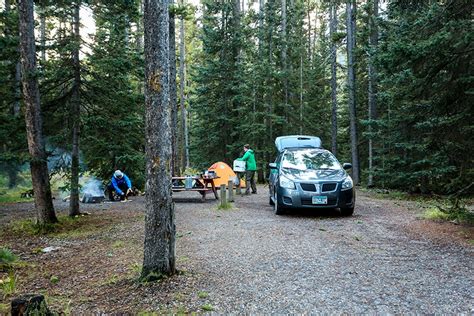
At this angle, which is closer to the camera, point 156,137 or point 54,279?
point 156,137

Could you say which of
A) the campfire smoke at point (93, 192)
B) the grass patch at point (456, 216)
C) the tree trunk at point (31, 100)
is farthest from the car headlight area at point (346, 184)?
the campfire smoke at point (93, 192)

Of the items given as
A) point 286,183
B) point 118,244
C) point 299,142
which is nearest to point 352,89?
point 299,142

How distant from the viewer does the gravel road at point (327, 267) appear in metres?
4.44

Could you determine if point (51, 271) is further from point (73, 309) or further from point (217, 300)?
point (217, 300)

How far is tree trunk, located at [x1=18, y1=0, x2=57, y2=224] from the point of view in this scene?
9.31 m

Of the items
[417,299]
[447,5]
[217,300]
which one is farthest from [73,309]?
[447,5]

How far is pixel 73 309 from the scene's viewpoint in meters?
4.63

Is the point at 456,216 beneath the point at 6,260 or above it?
above

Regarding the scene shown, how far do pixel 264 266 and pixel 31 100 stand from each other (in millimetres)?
7139

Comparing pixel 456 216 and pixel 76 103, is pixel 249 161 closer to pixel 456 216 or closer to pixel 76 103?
pixel 76 103

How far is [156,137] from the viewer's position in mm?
5070

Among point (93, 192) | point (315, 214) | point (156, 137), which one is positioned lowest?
point (315, 214)

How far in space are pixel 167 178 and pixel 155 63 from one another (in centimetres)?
151

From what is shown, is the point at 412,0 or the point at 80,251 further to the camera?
the point at 412,0
